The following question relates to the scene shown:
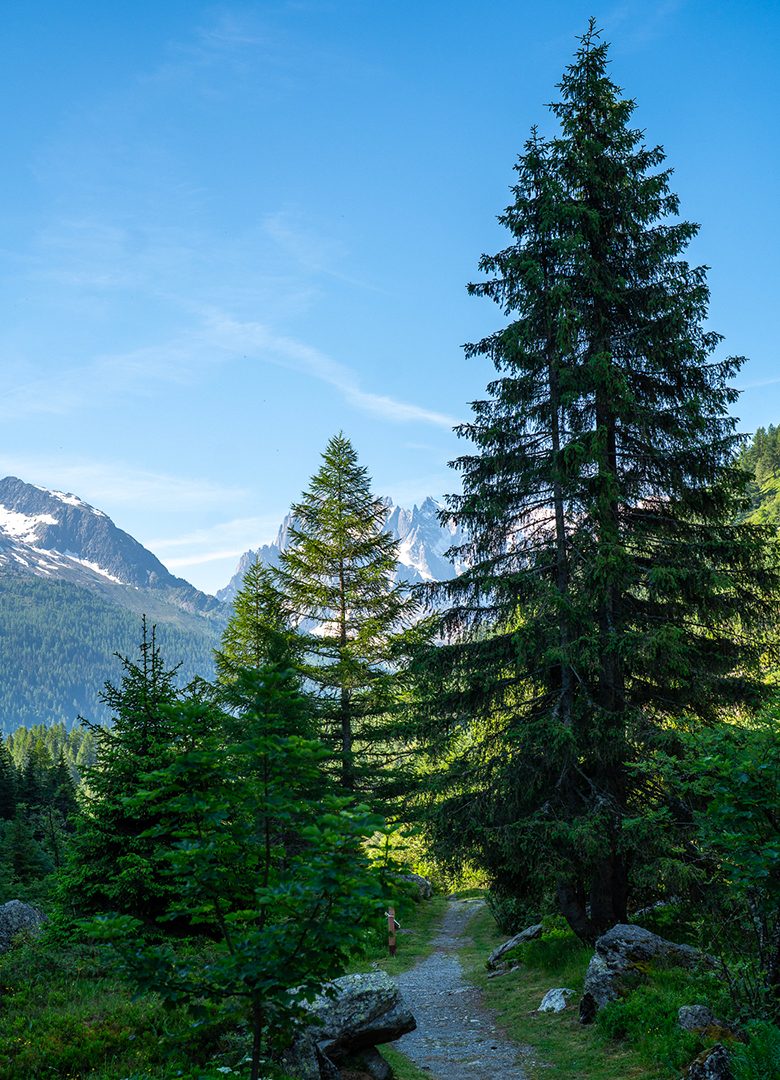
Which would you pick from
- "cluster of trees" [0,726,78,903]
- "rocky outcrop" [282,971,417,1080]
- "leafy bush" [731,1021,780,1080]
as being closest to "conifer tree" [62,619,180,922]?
"cluster of trees" [0,726,78,903]

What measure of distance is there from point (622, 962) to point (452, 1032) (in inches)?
139

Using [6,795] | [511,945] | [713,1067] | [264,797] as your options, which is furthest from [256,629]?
[6,795]

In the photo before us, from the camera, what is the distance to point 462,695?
1480 centimetres

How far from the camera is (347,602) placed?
2264 cm

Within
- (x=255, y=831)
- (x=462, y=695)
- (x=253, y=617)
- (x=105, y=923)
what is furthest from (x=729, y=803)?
(x=253, y=617)

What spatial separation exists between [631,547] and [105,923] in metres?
11.4

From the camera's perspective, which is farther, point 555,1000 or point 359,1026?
point 555,1000

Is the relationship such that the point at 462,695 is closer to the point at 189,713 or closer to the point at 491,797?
the point at 491,797

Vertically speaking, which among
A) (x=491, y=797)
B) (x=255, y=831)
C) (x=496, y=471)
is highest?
(x=496, y=471)

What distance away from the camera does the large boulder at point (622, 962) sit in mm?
9914

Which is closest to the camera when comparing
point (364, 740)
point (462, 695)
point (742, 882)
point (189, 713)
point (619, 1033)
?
point (189, 713)

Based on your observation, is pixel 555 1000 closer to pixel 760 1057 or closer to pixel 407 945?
pixel 760 1057

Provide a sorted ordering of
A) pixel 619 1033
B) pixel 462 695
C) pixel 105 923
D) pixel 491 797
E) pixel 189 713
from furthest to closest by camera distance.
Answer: pixel 462 695, pixel 491 797, pixel 619 1033, pixel 189 713, pixel 105 923

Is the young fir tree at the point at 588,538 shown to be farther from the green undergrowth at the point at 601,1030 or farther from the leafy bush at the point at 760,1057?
the leafy bush at the point at 760,1057
